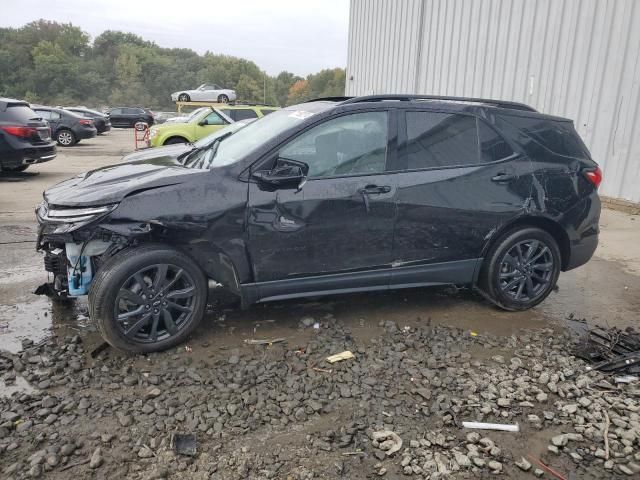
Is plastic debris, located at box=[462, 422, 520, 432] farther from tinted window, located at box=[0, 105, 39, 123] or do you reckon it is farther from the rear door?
tinted window, located at box=[0, 105, 39, 123]

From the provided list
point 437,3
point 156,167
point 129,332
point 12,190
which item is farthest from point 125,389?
point 437,3

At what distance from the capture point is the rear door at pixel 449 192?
13.5ft

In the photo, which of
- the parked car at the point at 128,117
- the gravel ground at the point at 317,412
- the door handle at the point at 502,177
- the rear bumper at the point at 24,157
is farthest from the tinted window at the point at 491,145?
the parked car at the point at 128,117

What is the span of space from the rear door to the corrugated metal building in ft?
18.5

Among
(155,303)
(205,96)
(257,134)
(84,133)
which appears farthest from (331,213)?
(205,96)

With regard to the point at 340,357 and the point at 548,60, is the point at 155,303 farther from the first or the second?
the point at 548,60

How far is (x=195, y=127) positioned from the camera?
13141mm

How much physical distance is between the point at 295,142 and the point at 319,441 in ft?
6.96

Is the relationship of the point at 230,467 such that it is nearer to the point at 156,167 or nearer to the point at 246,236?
the point at 246,236

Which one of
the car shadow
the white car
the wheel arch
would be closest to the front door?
the wheel arch

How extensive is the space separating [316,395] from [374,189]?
5.26 feet

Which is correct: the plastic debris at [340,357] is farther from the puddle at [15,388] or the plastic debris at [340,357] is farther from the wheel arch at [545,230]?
the puddle at [15,388]

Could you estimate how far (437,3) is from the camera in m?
12.4

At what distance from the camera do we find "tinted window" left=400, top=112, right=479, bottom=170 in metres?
4.14
